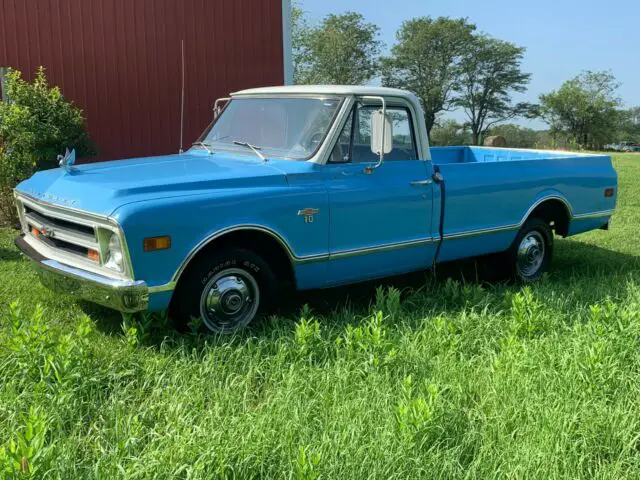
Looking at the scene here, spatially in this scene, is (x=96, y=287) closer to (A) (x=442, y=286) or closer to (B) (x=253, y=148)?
(B) (x=253, y=148)

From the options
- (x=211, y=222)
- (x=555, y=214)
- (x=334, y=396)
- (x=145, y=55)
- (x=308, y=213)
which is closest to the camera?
(x=334, y=396)

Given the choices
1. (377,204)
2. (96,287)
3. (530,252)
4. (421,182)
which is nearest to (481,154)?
(530,252)

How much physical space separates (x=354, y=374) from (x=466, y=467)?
957 mm

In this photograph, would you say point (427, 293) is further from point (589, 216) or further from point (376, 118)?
point (589, 216)

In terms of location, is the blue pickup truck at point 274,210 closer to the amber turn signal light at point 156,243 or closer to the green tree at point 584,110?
the amber turn signal light at point 156,243

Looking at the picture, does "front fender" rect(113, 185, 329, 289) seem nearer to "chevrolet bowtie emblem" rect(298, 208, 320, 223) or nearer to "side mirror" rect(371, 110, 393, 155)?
"chevrolet bowtie emblem" rect(298, 208, 320, 223)

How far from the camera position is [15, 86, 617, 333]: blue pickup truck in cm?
404

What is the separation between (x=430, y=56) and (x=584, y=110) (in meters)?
16.5

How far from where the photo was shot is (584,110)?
6600 cm

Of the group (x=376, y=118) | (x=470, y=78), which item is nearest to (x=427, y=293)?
(x=376, y=118)

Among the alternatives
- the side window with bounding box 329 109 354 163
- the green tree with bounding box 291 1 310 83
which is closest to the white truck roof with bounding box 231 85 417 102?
the side window with bounding box 329 109 354 163

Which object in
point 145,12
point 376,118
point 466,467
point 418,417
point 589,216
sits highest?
point 145,12

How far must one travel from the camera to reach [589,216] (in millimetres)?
6762

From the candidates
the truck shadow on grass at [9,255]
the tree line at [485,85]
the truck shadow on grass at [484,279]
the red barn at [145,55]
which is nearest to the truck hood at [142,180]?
the truck shadow on grass at [484,279]
